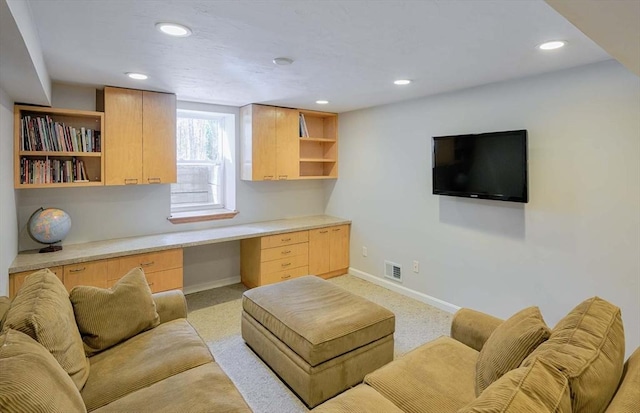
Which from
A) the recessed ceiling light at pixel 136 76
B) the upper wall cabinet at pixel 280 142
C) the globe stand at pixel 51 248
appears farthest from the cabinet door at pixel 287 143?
the globe stand at pixel 51 248

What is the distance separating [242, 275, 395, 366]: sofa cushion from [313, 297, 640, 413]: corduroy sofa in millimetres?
500

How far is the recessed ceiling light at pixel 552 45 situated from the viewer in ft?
7.30

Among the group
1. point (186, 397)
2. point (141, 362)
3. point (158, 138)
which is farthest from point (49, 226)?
point (186, 397)

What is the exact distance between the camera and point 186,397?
1.62 meters

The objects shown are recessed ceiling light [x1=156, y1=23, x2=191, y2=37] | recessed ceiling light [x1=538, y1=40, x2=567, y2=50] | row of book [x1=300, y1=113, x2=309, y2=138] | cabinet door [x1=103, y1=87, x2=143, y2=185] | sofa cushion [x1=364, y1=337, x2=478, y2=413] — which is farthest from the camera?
row of book [x1=300, y1=113, x2=309, y2=138]

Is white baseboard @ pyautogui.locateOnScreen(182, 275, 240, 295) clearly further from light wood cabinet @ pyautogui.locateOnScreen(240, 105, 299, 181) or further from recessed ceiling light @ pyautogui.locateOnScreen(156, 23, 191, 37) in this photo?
recessed ceiling light @ pyautogui.locateOnScreen(156, 23, 191, 37)

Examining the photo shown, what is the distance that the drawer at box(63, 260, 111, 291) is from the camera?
3.07m

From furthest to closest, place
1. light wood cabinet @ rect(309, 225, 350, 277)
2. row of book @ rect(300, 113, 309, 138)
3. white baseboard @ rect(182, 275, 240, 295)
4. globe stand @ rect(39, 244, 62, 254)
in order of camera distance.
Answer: row of book @ rect(300, 113, 309, 138) < light wood cabinet @ rect(309, 225, 350, 277) < white baseboard @ rect(182, 275, 240, 295) < globe stand @ rect(39, 244, 62, 254)

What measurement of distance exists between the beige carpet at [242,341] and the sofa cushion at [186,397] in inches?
28.9

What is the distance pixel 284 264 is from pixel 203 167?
1.69m

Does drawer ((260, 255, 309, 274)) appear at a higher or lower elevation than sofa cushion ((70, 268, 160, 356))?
lower

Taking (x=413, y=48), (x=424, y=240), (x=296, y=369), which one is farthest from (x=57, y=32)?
(x=424, y=240)

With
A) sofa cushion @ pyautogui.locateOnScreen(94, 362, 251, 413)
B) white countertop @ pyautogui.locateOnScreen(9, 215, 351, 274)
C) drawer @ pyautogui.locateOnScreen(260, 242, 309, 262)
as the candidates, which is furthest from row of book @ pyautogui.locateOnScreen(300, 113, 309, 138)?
sofa cushion @ pyautogui.locateOnScreen(94, 362, 251, 413)

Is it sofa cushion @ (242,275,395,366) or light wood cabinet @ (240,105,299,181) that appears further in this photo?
light wood cabinet @ (240,105,299,181)
